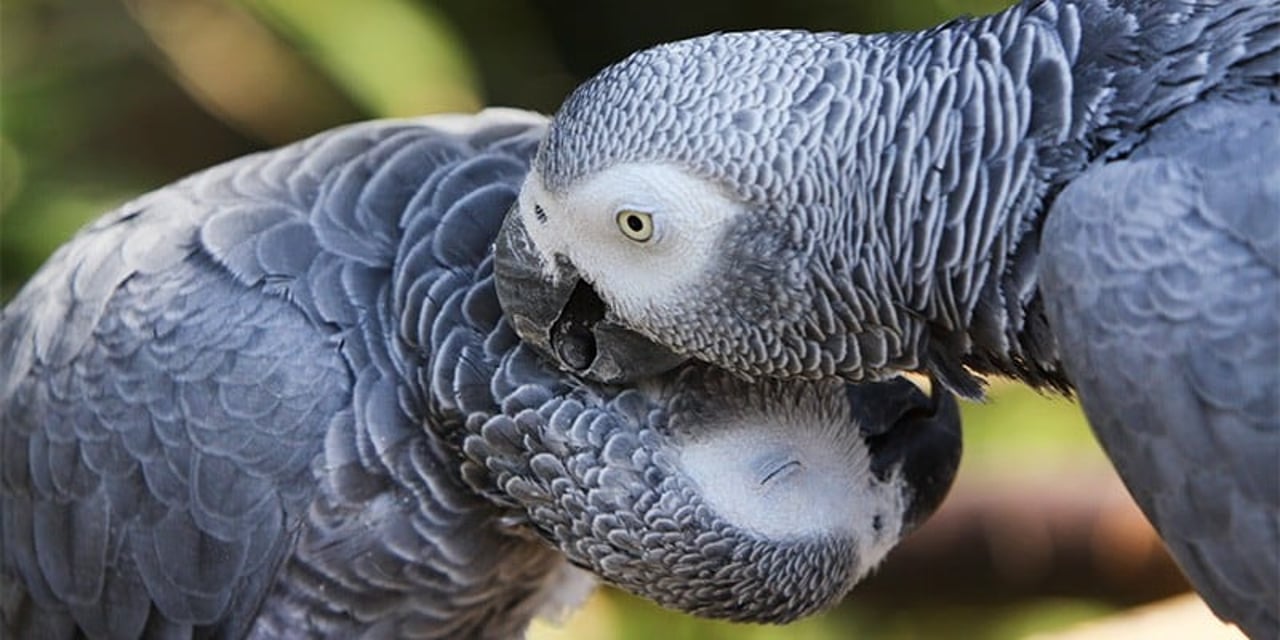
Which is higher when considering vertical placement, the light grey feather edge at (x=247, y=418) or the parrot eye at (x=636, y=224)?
the parrot eye at (x=636, y=224)

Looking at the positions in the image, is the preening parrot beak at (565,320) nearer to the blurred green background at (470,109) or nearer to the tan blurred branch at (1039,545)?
the blurred green background at (470,109)

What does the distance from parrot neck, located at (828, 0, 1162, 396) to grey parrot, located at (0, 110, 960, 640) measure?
29cm

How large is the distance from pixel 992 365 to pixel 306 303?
0.76m

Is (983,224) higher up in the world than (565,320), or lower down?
higher up

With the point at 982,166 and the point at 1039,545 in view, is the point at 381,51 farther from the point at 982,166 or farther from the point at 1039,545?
the point at 982,166

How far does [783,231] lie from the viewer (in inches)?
55.4

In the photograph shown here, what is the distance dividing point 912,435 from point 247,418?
0.75 metres

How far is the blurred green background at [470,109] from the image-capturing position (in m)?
2.81

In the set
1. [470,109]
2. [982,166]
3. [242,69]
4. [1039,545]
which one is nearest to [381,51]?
[470,109]

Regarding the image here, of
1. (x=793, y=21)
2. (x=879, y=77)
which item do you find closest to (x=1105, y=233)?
(x=879, y=77)

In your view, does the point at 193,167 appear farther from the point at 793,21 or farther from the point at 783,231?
the point at 783,231

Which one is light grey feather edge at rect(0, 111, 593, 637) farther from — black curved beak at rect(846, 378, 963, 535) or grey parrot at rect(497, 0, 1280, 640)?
black curved beak at rect(846, 378, 963, 535)

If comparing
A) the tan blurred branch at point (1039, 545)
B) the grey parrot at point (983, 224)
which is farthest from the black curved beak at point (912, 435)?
the tan blurred branch at point (1039, 545)

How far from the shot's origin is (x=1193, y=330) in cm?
121
